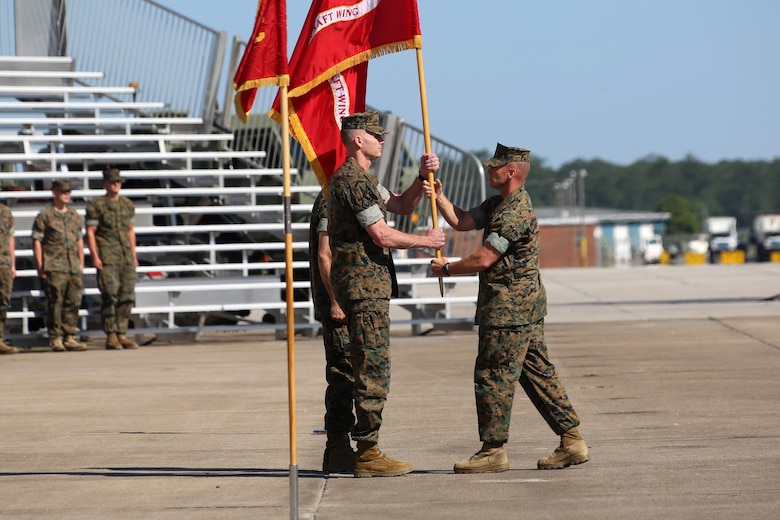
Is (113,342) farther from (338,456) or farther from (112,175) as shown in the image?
(338,456)

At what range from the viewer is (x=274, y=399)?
34.5 feet

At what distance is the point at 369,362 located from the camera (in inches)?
270

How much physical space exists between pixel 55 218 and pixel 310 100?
309 inches

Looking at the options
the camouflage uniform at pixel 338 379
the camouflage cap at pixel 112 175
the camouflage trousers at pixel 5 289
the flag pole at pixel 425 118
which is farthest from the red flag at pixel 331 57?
the camouflage trousers at pixel 5 289

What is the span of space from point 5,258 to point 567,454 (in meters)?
9.71

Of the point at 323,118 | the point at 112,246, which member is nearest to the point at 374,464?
the point at 323,118

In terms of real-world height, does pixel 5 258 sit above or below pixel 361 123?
below

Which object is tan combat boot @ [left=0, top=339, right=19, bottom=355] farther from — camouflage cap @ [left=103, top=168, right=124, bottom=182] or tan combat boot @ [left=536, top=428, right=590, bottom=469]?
tan combat boot @ [left=536, top=428, right=590, bottom=469]

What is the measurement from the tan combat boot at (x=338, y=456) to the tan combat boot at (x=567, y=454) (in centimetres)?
108

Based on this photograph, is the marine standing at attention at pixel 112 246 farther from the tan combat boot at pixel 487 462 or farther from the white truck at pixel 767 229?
the white truck at pixel 767 229

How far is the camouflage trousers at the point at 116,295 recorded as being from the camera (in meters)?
15.1

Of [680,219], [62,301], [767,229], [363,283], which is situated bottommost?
[62,301]

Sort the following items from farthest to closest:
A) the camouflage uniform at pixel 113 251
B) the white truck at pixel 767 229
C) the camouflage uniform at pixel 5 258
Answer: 1. the white truck at pixel 767 229
2. the camouflage uniform at pixel 113 251
3. the camouflage uniform at pixel 5 258

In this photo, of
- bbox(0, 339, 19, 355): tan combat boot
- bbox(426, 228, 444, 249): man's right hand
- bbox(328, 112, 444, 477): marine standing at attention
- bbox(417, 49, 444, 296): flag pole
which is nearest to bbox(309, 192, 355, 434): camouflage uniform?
bbox(328, 112, 444, 477): marine standing at attention
